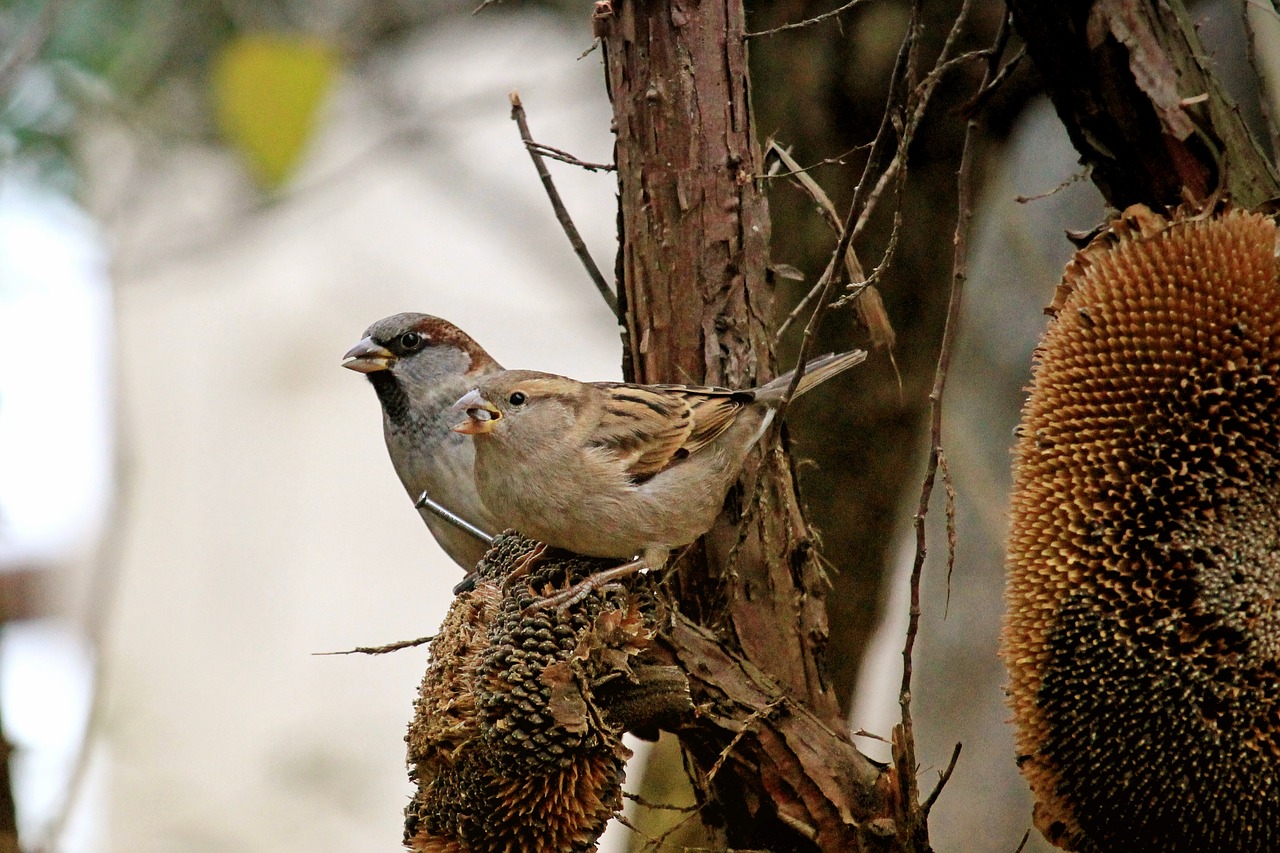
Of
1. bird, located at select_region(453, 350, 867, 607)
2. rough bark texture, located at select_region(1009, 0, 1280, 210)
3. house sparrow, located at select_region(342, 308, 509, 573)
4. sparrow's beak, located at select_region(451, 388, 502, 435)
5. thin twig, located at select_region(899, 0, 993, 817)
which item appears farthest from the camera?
house sparrow, located at select_region(342, 308, 509, 573)

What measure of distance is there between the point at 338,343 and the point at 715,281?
21.3 ft

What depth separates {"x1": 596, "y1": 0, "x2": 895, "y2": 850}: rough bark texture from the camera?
2682mm

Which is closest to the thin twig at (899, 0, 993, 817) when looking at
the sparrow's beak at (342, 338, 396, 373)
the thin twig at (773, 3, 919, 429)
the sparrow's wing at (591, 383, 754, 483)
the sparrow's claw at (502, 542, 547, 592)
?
the thin twig at (773, 3, 919, 429)

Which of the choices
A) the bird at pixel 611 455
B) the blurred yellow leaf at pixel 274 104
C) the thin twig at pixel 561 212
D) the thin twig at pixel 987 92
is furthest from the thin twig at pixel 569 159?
the blurred yellow leaf at pixel 274 104

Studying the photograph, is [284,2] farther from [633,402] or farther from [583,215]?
[633,402]

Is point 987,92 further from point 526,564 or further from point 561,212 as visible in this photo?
point 526,564

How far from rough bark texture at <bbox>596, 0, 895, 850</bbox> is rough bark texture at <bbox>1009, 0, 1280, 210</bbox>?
2.03 feet

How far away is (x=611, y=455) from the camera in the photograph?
107 inches

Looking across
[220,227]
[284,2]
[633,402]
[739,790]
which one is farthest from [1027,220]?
[220,227]

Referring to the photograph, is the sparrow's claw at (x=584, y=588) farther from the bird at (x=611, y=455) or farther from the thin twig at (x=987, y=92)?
the thin twig at (x=987, y=92)

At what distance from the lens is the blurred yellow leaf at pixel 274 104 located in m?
3.65

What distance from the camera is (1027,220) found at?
4848 millimetres

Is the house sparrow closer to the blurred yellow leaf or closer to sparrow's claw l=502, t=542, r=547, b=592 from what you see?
the blurred yellow leaf

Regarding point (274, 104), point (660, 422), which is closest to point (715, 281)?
point (660, 422)
